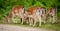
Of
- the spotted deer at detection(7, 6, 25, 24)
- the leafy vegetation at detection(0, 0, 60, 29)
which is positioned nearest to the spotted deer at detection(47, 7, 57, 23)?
the leafy vegetation at detection(0, 0, 60, 29)

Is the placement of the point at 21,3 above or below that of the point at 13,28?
above

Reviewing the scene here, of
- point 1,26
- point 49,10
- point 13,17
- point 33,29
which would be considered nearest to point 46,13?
point 49,10

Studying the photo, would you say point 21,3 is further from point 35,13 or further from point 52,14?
point 52,14

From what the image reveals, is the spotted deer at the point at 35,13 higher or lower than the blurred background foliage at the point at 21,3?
lower

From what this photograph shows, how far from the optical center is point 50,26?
1.97 metres

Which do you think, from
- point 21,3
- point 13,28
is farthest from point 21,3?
point 13,28

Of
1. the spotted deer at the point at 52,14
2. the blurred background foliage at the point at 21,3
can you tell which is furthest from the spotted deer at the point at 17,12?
the spotted deer at the point at 52,14

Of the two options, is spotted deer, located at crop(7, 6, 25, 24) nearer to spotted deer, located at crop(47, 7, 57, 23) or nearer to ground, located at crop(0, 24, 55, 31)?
ground, located at crop(0, 24, 55, 31)

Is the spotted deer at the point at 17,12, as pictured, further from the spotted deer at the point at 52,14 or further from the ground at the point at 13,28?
the spotted deer at the point at 52,14

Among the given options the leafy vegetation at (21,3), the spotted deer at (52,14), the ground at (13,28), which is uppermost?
the leafy vegetation at (21,3)

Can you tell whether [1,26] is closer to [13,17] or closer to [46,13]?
[13,17]

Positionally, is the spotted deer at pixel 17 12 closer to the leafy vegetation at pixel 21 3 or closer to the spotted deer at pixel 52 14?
the leafy vegetation at pixel 21 3

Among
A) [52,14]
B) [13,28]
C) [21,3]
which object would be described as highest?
[21,3]

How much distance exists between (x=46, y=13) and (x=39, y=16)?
82 mm
